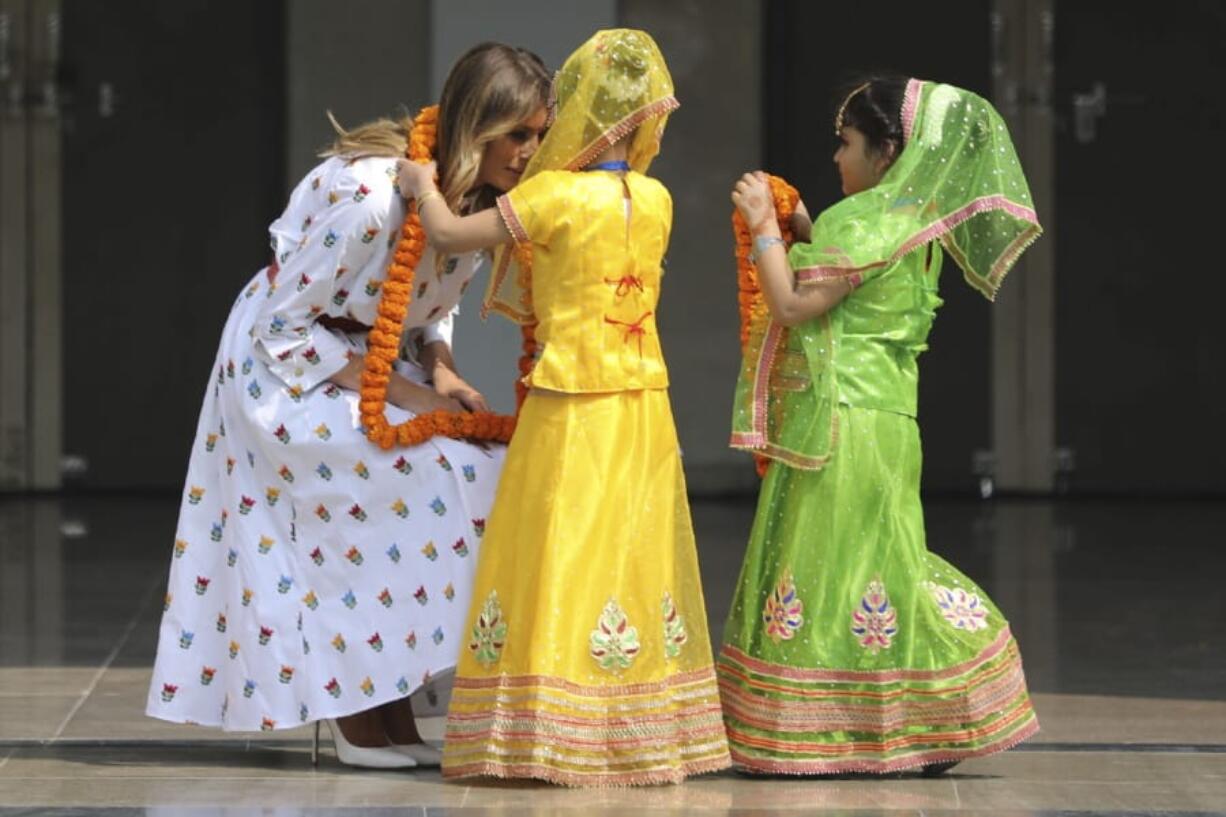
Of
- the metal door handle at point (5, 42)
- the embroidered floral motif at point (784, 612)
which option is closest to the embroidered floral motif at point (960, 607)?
the embroidered floral motif at point (784, 612)

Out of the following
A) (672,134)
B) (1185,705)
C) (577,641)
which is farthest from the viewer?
(672,134)

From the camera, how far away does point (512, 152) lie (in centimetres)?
540

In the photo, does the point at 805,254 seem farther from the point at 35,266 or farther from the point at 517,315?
the point at 35,266

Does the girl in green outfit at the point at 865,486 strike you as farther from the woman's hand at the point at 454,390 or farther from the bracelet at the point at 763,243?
the woman's hand at the point at 454,390

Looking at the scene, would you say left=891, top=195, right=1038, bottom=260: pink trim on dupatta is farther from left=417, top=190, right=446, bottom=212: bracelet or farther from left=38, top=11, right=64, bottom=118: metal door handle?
left=38, top=11, right=64, bottom=118: metal door handle

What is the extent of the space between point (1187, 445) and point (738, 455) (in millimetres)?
1840

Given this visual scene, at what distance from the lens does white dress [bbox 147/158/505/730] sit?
17.7 ft

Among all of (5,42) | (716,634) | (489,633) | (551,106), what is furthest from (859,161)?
(5,42)

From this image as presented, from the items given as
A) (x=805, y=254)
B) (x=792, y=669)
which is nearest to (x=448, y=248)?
(x=805, y=254)

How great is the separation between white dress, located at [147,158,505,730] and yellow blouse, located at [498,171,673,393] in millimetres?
291

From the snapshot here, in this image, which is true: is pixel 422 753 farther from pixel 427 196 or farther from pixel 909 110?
pixel 909 110

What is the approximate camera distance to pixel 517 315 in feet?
18.0

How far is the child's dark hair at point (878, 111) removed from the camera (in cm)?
548

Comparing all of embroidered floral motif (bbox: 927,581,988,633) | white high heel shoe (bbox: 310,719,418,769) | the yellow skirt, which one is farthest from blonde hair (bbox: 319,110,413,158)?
embroidered floral motif (bbox: 927,581,988,633)
